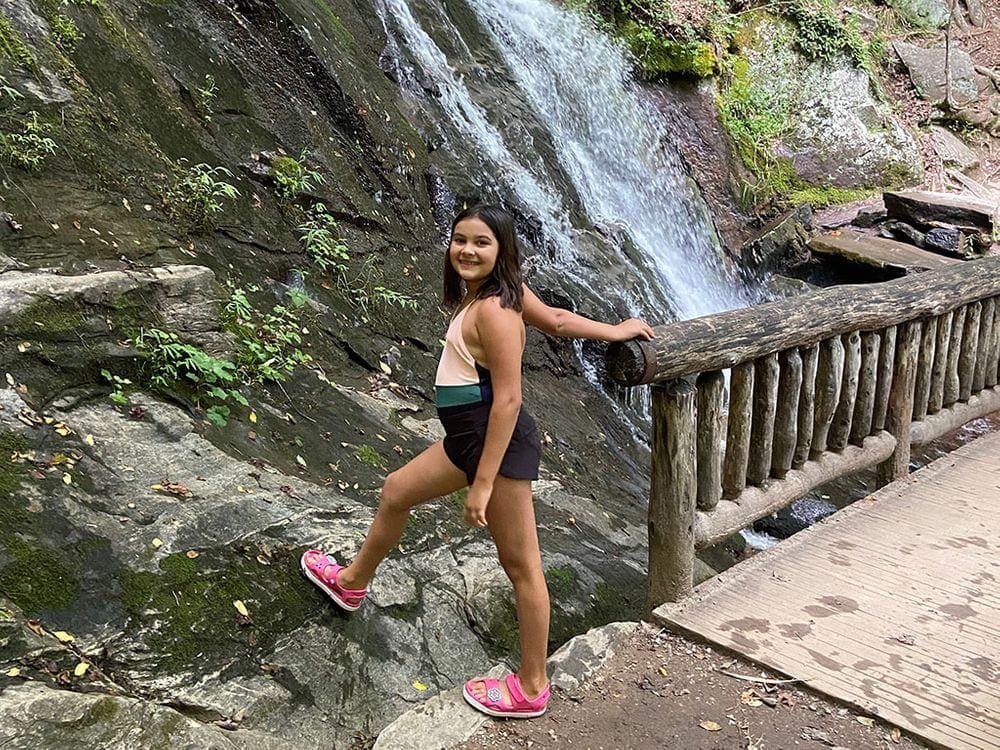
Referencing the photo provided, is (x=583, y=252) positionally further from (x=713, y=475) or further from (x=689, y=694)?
(x=689, y=694)

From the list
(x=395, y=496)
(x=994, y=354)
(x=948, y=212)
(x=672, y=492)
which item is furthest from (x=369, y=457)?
(x=948, y=212)

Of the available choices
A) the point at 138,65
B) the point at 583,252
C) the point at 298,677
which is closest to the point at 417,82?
the point at 583,252

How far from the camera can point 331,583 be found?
3125 mm

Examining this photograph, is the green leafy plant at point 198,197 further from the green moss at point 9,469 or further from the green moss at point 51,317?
the green moss at point 9,469

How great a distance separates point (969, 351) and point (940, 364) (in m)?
0.45

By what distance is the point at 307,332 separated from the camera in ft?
16.8

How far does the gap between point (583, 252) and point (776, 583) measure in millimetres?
5009

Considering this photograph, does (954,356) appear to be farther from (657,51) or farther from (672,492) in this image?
(657,51)

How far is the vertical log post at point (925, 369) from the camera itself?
5.42 metres

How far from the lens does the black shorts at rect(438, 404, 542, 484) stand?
2693 millimetres

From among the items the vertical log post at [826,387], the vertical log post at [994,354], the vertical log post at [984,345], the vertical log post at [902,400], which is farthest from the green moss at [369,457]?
the vertical log post at [994,354]

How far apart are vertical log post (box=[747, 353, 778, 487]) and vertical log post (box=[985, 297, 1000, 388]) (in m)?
2.78

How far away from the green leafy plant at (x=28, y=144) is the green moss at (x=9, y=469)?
198cm

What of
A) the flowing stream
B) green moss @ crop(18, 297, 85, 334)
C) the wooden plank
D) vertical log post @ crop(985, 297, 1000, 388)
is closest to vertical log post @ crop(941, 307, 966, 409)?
the wooden plank
